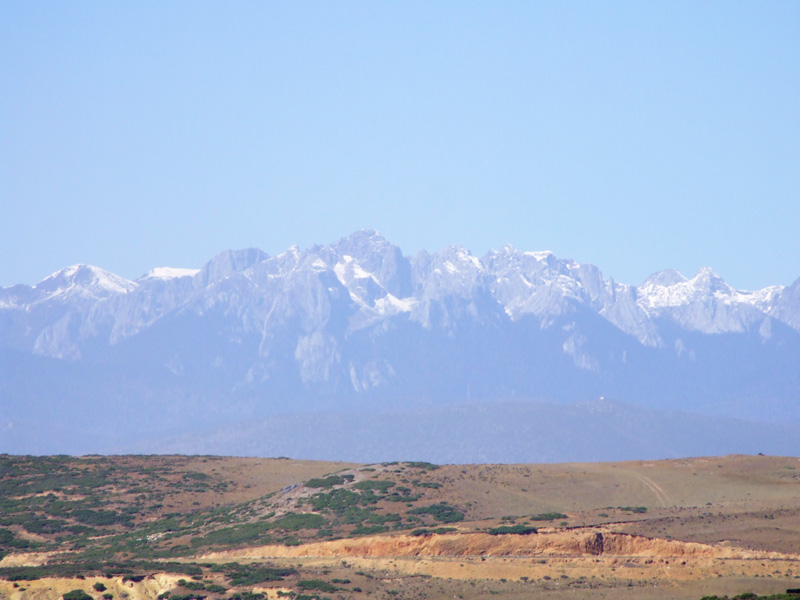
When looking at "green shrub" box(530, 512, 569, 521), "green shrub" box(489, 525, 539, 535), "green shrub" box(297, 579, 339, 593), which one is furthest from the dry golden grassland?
"green shrub" box(489, 525, 539, 535)

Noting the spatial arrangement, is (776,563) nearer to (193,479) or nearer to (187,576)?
(187,576)

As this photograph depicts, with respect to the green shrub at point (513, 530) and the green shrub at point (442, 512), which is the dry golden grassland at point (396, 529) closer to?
the green shrub at point (442, 512)

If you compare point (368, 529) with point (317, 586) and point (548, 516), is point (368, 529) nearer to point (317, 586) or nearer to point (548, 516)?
point (548, 516)

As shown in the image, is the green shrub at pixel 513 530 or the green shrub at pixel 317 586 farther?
the green shrub at pixel 513 530

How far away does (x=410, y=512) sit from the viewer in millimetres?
80875

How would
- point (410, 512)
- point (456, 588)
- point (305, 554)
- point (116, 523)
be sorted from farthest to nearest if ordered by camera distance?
point (116, 523) → point (410, 512) → point (305, 554) → point (456, 588)

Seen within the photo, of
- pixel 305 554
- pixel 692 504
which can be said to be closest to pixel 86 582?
pixel 305 554

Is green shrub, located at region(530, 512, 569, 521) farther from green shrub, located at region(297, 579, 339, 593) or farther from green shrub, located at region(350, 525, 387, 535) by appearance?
green shrub, located at region(297, 579, 339, 593)

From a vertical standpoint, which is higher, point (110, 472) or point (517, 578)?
point (110, 472)

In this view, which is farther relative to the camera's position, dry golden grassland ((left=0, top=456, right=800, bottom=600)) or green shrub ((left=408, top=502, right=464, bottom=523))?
green shrub ((left=408, top=502, right=464, bottom=523))

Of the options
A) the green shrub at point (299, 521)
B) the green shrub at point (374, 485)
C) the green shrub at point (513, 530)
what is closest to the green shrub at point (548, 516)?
the green shrub at point (513, 530)

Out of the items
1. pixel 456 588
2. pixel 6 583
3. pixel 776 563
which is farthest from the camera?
pixel 776 563

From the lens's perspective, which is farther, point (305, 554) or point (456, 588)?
point (305, 554)

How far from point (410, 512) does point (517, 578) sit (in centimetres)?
2162
